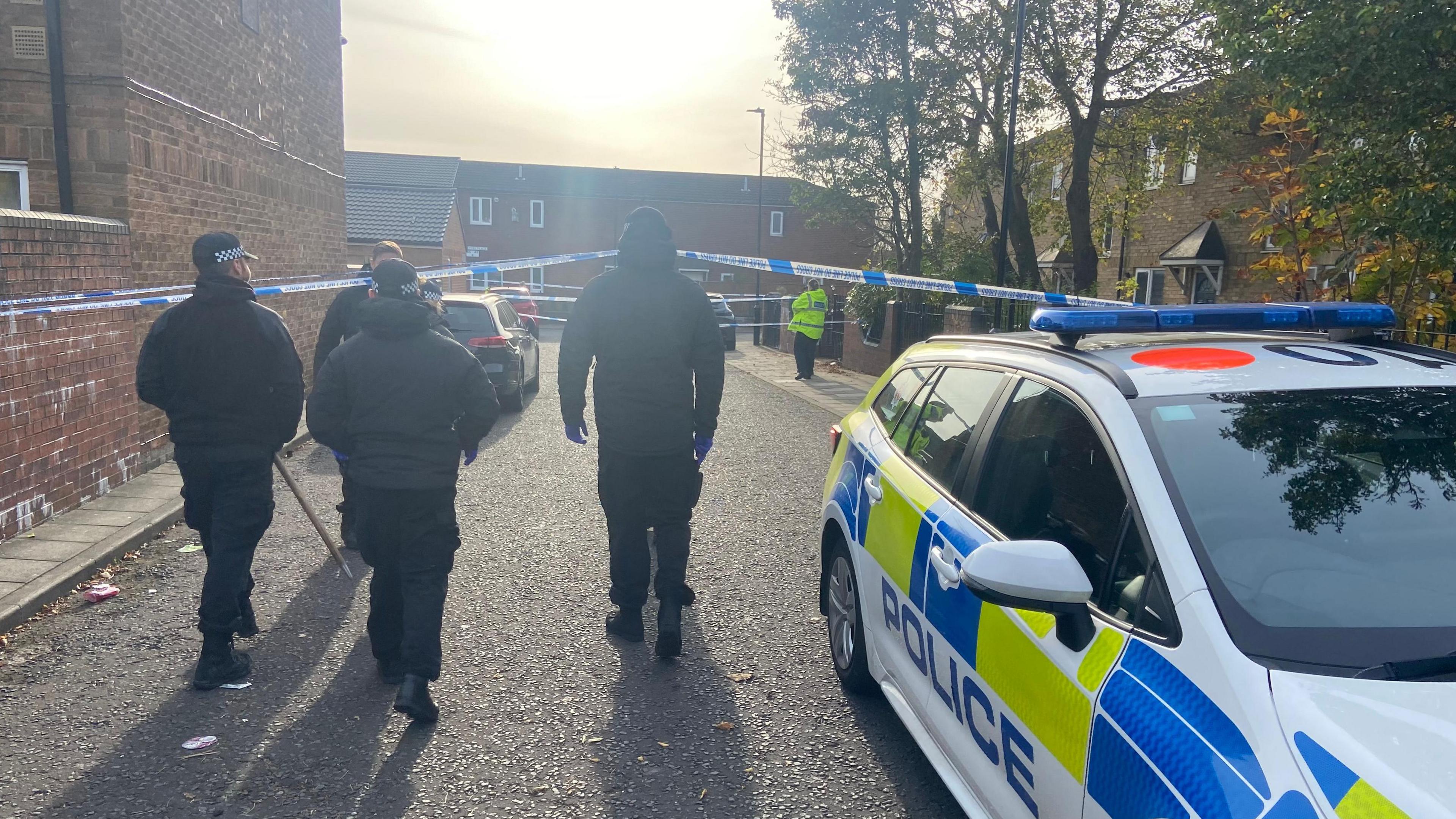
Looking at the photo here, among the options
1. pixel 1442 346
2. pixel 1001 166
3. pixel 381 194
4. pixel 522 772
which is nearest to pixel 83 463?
pixel 522 772

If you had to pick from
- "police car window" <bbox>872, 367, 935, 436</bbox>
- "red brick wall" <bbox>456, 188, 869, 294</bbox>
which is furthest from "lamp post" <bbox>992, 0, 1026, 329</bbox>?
"red brick wall" <bbox>456, 188, 869, 294</bbox>

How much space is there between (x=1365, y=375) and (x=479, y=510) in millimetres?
6219

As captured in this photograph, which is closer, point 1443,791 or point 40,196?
point 1443,791

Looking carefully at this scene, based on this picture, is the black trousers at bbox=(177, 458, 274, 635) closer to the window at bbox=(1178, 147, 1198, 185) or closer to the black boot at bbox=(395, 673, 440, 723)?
the black boot at bbox=(395, 673, 440, 723)

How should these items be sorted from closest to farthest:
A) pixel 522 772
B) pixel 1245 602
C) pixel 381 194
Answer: pixel 1245 602
pixel 522 772
pixel 381 194

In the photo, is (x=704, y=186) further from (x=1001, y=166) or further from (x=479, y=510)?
(x=479, y=510)

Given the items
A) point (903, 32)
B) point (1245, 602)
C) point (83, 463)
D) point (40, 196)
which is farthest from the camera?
point (903, 32)

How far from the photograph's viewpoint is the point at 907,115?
20656 mm

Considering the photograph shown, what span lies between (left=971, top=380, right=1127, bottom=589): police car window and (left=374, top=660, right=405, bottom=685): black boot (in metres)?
2.64

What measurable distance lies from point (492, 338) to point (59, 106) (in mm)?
5121

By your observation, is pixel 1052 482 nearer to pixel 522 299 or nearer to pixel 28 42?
pixel 28 42

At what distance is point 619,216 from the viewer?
6056 cm

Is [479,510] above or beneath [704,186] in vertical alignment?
beneath

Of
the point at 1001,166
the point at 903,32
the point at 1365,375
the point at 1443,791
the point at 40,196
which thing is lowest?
the point at 1443,791
